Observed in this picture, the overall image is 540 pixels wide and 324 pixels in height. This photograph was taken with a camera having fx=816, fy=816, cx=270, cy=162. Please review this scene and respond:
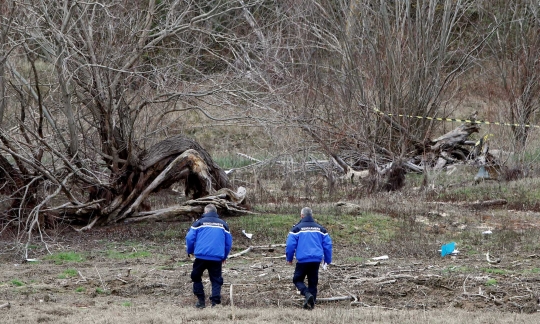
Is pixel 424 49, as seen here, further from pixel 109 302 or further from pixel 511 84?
pixel 109 302

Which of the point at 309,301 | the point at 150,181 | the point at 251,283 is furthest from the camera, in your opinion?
the point at 150,181

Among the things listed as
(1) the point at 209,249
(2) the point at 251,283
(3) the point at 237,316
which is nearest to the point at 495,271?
(2) the point at 251,283

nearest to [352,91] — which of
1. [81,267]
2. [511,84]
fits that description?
[511,84]

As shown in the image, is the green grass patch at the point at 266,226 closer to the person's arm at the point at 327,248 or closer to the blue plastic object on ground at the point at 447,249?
the blue plastic object on ground at the point at 447,249

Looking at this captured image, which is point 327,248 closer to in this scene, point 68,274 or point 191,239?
point 191,239

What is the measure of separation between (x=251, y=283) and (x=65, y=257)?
3949 mm

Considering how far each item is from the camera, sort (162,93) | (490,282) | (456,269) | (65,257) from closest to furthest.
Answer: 1. (490,282)
2. (456,269)
3. (65,257)
4. (162,93)

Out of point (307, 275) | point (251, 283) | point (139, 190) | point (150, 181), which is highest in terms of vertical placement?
point (150, 181)

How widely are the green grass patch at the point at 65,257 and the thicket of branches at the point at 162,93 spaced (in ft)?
2.29

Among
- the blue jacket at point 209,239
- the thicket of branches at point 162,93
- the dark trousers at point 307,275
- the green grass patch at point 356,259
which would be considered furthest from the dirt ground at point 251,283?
the thicket of branches at point 162,93

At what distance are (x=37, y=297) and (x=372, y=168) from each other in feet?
42.5

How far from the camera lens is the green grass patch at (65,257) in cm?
1400

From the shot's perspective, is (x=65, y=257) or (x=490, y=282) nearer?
(x=490, y=282)

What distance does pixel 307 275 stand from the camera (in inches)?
424
